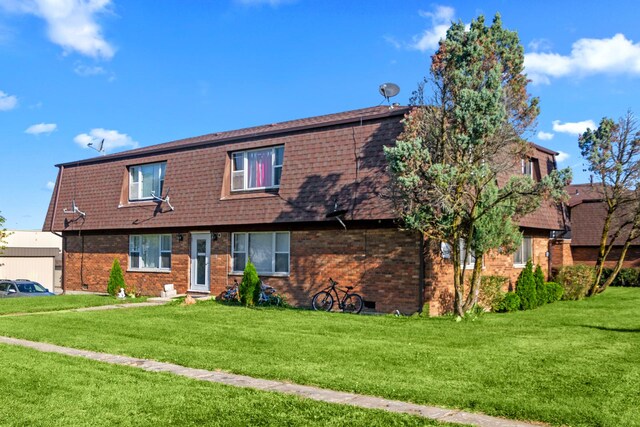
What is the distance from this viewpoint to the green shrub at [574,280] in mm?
22484

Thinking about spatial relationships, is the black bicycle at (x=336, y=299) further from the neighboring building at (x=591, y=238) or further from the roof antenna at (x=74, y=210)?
the neighboring building at (x=591, y=238)

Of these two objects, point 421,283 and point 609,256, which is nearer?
point 421,283

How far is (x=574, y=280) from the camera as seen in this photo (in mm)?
22531

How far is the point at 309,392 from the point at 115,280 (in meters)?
16.9

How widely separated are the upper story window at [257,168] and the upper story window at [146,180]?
364 cm

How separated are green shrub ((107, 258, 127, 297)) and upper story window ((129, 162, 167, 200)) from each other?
2741mm

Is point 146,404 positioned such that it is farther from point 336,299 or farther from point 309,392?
point 336,299

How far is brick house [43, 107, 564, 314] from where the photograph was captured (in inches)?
651

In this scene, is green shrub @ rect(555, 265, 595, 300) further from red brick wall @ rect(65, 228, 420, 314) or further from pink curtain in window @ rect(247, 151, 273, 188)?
pink curtain in window @ rect(247, 151, 273, 188)

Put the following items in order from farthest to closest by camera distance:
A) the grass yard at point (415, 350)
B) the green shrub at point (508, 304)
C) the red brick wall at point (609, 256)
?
the red brick wall at point (609, 256), the green shrub at point (508, 304), the grass yard at point (415, 350)

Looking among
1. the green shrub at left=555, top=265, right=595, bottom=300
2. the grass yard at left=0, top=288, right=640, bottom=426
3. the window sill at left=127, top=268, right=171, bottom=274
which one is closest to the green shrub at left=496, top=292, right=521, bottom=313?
the grass yard at left=0, top=288, right=640, bottom=426

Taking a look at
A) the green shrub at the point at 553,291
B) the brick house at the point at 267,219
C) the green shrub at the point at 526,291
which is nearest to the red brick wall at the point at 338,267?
the brick house at the point at 267,219

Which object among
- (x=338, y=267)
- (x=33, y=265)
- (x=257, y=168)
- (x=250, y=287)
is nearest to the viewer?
(x=338, y=267)

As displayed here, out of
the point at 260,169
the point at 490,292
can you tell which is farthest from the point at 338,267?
the point at 260,169
